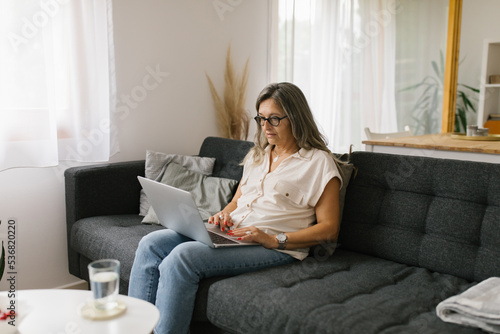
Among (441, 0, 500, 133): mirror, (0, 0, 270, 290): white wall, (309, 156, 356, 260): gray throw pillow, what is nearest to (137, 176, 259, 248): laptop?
(309, 156, 356, 260): gray throw pillow

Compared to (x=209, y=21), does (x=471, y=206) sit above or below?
below

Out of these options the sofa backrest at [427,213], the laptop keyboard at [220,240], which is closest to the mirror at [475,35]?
the sofa backrest at [427,213]

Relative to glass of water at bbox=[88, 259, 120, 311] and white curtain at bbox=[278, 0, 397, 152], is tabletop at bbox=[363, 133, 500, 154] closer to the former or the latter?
white curtain at bbox=[278, 0, 397, 152]

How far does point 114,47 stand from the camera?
2.83m

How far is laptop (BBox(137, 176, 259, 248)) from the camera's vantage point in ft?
5.51

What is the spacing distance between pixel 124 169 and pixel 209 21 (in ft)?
4.04

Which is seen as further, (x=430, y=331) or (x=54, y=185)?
(x=54, y=185)

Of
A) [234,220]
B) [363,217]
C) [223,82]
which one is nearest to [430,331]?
[363,217]

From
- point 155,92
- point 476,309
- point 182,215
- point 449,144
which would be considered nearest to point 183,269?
point 182,215

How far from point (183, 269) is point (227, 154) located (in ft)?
3.93

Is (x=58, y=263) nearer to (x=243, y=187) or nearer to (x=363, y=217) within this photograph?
(x=243, y=187)

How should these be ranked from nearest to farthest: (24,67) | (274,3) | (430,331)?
(430,331)
(24,67)
(274,3)

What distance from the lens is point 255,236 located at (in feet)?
5.93

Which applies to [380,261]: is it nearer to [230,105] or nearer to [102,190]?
[102,190]
